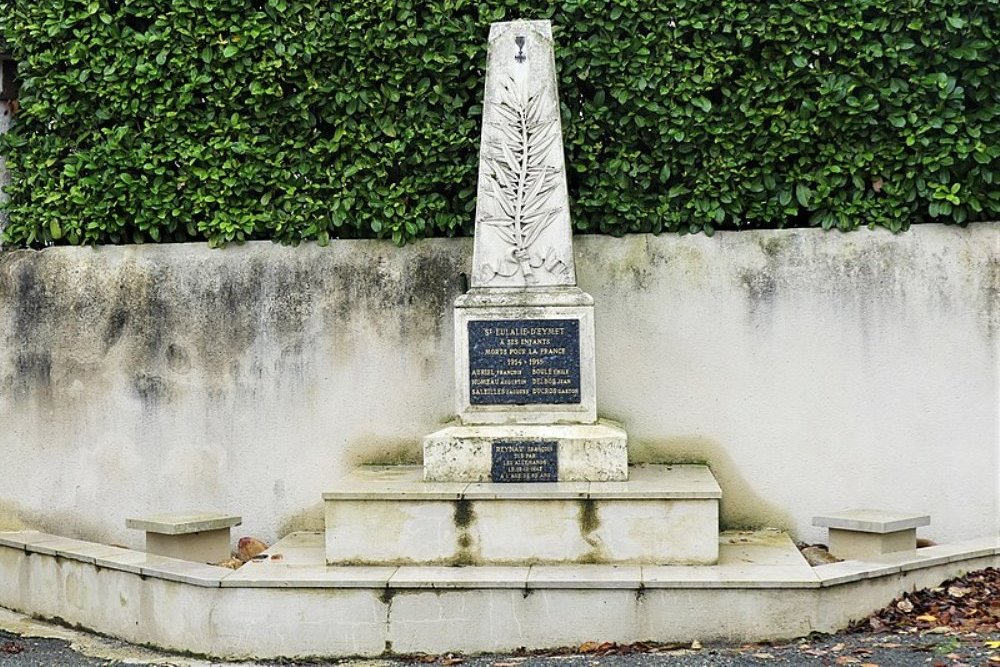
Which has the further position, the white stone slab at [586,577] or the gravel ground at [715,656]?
the white stone slab at [586,577]

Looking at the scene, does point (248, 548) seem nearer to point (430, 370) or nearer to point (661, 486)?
point (430, 370)

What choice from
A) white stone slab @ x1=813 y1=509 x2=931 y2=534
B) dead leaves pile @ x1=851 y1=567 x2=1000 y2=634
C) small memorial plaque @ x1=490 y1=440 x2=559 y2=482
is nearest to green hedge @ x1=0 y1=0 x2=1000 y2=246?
small memorial plaque @ x1=490 y1=440 x2=559 y2=482

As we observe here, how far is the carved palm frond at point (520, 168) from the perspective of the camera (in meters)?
7.37

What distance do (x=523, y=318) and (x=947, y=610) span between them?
2.87 metres

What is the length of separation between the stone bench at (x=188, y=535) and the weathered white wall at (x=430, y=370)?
0.93 metres

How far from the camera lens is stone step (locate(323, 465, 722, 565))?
6621mm

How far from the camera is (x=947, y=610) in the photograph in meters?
6.45

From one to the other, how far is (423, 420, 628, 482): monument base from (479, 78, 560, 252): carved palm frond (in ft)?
3.88

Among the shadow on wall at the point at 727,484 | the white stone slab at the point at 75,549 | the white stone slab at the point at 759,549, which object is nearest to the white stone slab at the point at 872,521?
the white stone slab at the point at 759,549

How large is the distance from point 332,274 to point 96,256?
5.66 feet

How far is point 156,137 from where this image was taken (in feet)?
27.5

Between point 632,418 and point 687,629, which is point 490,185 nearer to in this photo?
point 632,418

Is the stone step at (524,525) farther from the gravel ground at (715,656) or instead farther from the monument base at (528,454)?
the gravel ground at (715,656)

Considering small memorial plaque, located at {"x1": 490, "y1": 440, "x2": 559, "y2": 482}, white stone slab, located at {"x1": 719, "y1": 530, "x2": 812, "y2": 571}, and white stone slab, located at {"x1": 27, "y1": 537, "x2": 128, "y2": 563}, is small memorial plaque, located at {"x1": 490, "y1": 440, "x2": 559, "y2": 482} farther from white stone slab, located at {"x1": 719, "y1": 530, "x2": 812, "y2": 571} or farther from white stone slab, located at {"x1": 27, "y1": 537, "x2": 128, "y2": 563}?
white stone slab, located at {"x1": 27, "y1": 537, "x2": 128, "y2": 563}
